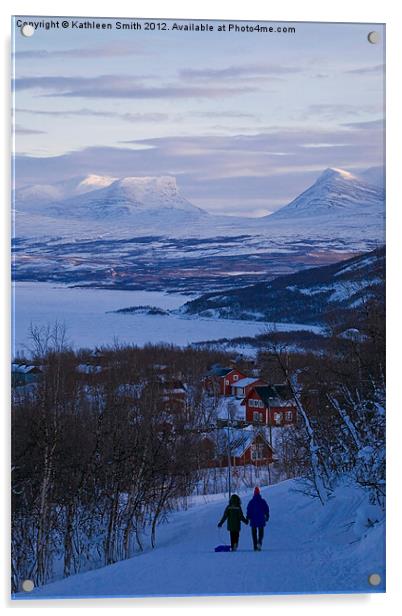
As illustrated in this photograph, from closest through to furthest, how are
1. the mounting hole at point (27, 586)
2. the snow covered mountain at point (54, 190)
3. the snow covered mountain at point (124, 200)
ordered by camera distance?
1. the mounting hole at point (27, 586)
2. the snow covered mountain at point (54, 190)
3. the snow covered mountain at point (124, 200)

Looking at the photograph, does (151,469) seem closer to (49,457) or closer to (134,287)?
(49,457)

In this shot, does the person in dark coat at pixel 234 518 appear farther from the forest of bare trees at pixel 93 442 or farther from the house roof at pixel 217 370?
the house roof at pixel 217 370

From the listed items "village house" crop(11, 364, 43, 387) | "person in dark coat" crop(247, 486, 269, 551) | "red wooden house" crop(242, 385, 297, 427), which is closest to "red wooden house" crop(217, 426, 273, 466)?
"red wooden house" crop(242, 385, 297, 427)

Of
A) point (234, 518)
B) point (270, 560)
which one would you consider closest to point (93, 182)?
point (234, 518)

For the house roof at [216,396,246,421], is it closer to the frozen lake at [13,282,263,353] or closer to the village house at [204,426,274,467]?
the village house at [204,426,274,467]

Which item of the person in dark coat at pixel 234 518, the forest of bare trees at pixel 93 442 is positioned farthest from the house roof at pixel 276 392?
the person in dark coat at pixel 234 518
